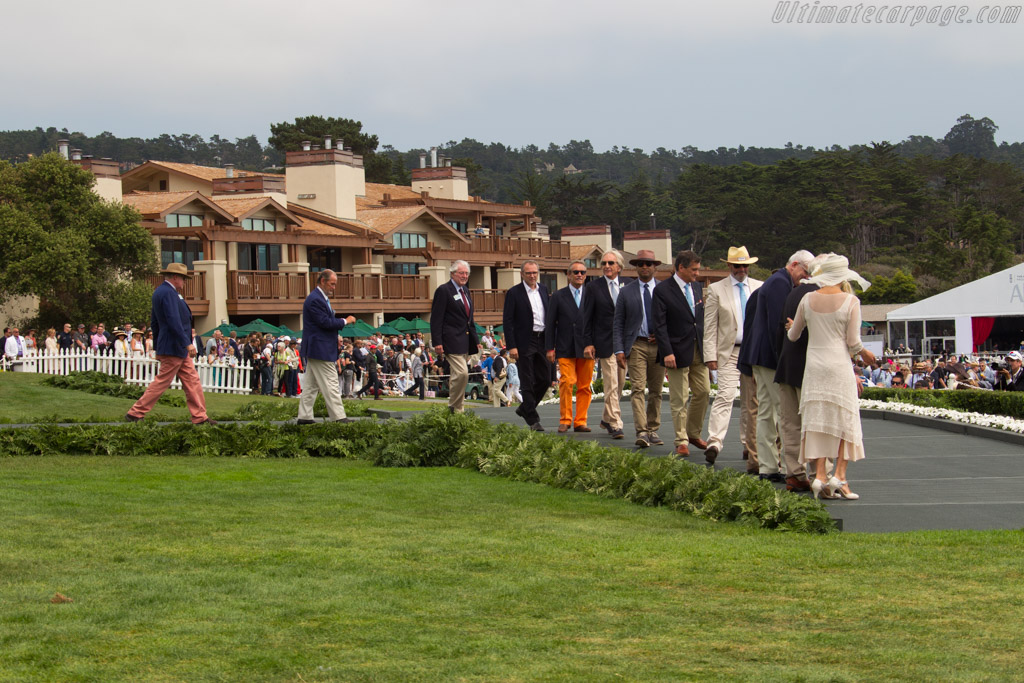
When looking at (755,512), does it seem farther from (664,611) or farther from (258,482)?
(258,482)

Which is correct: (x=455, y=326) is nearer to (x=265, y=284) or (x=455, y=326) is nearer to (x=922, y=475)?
(x=922, y=475)

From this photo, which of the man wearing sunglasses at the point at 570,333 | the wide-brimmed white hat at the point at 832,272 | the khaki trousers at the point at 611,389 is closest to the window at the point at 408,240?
the man wearing sunglasses at the point at 570,333

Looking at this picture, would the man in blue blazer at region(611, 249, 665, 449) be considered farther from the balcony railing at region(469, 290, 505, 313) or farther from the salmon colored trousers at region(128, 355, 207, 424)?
the balcony railing at region(469, 290, 505, 313)

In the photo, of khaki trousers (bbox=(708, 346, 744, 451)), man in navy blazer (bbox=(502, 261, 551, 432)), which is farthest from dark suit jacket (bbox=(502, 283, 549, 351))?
khaki trousers (bbox=(708, 346, 744, 451))

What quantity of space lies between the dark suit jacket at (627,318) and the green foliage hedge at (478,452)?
61.2 inches

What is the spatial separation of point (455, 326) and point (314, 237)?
34.1 metres

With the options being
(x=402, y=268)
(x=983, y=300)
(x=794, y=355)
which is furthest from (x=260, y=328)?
(x=794, y=355)

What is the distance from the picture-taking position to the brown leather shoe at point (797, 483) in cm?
1010

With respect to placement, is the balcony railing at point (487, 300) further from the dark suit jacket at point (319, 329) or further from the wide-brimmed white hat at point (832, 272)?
the wide-brimmed white hat at point (832, 272)

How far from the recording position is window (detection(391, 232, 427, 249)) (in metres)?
54.3

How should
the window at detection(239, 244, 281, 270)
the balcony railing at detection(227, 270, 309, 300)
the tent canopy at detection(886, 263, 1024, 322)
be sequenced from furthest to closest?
the window at detection(239, 244, 281, 270), the balcony railing at detection(227, 270, 309, 300), the tent canopy at detection(886, 263, 1024, 322)

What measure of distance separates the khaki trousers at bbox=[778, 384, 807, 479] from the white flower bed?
19.8 ft

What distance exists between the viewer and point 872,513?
8867mm

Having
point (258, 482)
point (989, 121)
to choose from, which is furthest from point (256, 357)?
point (989, 121)
